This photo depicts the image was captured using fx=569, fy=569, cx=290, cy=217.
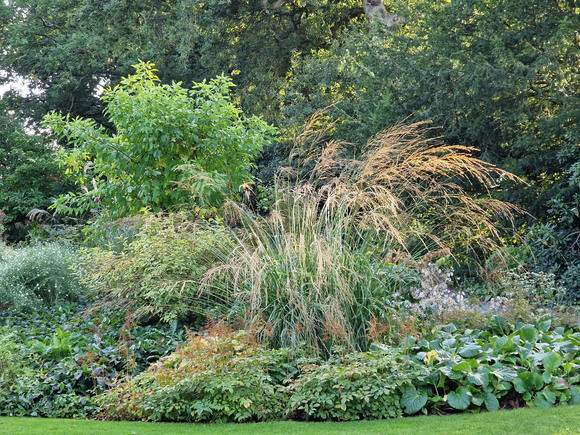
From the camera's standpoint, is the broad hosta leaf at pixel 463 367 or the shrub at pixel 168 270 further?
the shrub at pixel 168 270

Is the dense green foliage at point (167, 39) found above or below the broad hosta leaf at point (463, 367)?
above

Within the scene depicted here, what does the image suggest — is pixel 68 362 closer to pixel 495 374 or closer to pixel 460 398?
pixel 460 398

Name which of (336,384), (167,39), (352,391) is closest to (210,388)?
(336,384)

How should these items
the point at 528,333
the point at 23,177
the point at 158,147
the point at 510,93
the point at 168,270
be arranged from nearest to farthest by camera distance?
the point at 528,333
the point at 168,270
the point at 158,147
the point at 510,93
the point at 23,177

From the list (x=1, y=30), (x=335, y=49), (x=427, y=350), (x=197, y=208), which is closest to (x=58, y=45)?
(x=1, y=30)

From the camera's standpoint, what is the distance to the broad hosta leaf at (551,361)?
4.10 meters

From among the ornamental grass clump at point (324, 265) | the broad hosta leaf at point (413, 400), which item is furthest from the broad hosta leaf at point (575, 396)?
the ornamental grass clump at point (324, 265)

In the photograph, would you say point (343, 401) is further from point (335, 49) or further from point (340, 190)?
point (335, 49)

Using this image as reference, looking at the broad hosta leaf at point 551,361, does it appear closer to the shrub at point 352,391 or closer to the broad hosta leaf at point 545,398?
the broad hosta leaf at point 545,398

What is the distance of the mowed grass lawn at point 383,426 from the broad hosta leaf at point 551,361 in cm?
35

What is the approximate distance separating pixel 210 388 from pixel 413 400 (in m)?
1.41

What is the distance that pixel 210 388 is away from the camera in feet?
12.9

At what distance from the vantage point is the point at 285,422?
151 inches

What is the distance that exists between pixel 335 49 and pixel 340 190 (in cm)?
922
